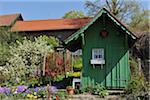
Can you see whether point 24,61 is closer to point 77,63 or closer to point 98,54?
point 77,63

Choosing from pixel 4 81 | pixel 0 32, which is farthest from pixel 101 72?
pixel 0 32

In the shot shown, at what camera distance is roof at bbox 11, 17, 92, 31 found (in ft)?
126

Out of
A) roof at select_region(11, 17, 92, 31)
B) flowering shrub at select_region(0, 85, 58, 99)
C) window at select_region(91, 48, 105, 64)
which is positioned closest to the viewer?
flowering shrub at select_region(0, 85, 58, 99)

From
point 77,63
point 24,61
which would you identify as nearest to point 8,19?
point 77,63

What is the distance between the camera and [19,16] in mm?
44469

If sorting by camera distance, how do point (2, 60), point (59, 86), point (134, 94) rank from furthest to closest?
point (2, 60), point (59, 86), point (134, 94)

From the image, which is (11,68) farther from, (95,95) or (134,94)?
(134,94)

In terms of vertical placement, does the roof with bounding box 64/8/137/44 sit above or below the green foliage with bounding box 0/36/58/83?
above

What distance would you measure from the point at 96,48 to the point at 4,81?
24.1 feet

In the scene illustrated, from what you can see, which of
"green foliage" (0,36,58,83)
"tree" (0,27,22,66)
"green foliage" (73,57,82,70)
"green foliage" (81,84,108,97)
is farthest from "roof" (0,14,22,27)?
"green foliage" (81,84,108,97)

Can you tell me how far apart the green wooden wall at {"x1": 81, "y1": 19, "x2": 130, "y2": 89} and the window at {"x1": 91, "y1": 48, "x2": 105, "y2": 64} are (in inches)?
5.5

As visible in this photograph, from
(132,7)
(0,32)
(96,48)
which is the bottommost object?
(96,48)

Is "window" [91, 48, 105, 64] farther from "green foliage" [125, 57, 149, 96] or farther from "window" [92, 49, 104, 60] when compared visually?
"green foliage" [125, 57, 149, 96]

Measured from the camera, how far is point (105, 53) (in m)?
13.6
